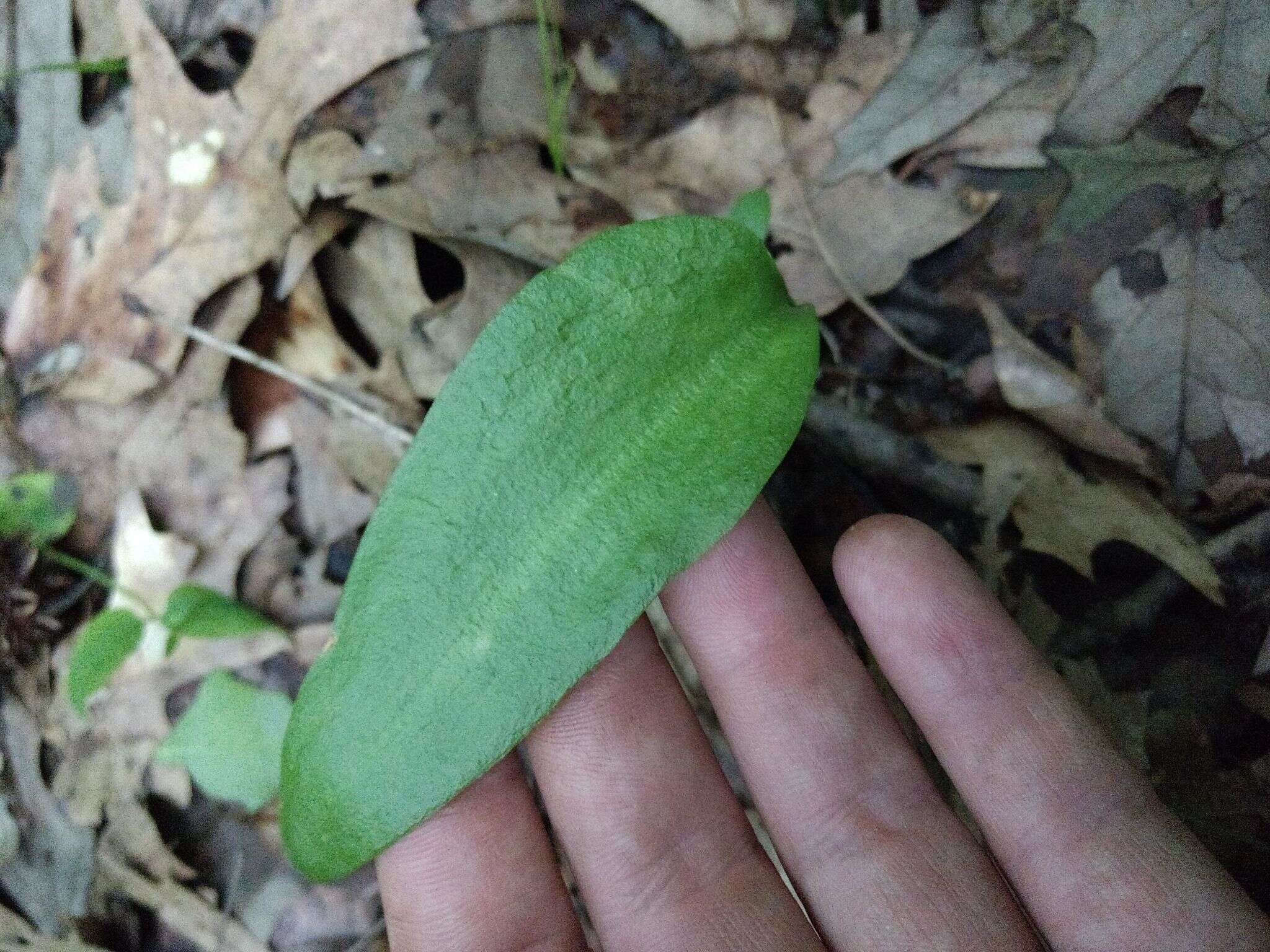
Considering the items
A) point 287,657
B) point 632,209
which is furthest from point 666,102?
point 287,657

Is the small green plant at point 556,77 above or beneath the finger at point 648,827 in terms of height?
above

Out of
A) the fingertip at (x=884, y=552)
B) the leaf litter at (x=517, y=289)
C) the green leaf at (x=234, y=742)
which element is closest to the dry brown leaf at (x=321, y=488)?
the leaf litter at (x=517, y=289)

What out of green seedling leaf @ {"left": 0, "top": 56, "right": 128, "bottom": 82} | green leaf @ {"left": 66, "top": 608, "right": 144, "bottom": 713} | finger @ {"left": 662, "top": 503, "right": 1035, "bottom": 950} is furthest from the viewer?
green seedling leaf @ {"left": 0, "top": 56, "right": 128, "bottom": 82}

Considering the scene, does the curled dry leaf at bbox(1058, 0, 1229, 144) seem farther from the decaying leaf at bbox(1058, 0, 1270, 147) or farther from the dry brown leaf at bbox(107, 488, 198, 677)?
the dry brown leaf at bbox(107, 488, 198, 677)

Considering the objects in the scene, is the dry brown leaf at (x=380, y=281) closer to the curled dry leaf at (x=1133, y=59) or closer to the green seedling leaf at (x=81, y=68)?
the green seedling leaf at (x=81, y=68)

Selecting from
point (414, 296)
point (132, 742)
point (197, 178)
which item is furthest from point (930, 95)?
point (132, 742)

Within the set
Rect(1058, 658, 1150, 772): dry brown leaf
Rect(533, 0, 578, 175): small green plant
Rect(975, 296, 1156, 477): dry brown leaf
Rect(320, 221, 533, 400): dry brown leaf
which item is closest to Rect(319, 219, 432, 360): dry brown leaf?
Rect(320, 221, 533, 400): dry brown leaf

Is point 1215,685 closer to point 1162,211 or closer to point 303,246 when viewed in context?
point 1162,211
